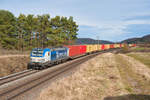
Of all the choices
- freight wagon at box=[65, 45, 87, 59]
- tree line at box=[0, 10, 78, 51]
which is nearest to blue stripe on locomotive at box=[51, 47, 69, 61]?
freight wagon at box=[65, 45, 87, 59]

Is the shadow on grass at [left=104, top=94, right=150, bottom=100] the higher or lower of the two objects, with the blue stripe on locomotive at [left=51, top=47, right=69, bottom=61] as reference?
lower

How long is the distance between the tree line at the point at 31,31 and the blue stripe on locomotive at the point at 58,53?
22.5 meters

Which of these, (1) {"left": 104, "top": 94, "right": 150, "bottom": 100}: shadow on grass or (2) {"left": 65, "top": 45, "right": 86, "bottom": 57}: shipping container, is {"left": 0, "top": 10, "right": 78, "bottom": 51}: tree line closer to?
(2) {"left": 65, "top": 45, "right": 86, "bottom": 57}: shipping container

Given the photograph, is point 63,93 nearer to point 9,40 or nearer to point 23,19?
point 9,40

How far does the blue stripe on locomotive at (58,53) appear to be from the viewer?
27.0 metres

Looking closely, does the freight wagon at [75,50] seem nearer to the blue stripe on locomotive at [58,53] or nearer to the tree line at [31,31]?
the blue stripe on locomotive at [58,53]

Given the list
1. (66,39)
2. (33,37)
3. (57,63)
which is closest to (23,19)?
(33,37)

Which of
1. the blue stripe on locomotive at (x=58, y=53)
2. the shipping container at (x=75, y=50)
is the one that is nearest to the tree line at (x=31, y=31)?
the shipping container at (x=75, y=50)

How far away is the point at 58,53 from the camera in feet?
95.9

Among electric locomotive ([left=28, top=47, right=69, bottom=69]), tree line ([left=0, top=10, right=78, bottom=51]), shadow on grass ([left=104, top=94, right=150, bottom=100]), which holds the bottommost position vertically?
shadow on grass ([left=104, top=94, right=150, bottom=100])

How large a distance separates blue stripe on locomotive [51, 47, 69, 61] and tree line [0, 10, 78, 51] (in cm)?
2254

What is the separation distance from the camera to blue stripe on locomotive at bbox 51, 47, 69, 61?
27016 millimetres

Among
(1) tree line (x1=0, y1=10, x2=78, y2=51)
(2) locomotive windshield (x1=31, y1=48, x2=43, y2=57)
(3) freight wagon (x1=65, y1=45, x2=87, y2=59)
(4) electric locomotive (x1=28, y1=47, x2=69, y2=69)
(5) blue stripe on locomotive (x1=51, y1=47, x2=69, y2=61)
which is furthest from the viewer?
(1) tree line (x1=0, y1=10, x2=78, y2=51)

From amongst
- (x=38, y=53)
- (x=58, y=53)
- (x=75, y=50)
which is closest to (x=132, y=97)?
(x=38, y=53)
